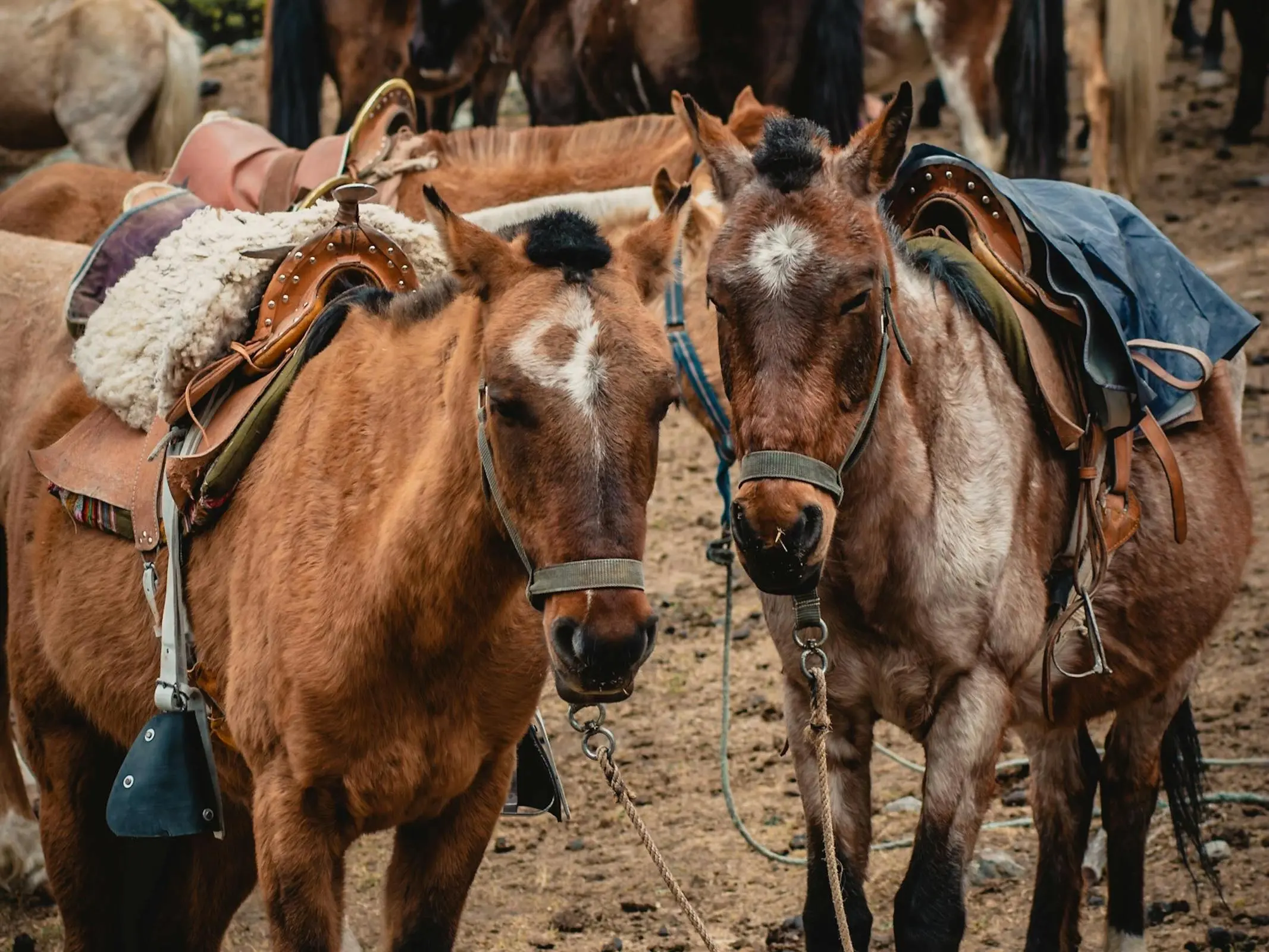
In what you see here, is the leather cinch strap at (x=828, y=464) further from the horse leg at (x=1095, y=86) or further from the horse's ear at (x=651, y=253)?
the horse leg at (x=1095, y=86)

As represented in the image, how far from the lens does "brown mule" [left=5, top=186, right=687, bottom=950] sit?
2.50 metres

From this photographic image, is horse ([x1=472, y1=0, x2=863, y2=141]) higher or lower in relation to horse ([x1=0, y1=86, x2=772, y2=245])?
higher

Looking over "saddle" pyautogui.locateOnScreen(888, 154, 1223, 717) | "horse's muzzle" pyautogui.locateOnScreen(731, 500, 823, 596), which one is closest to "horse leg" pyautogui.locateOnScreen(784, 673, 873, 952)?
"saddle" pyautogui.locateOnScreen(888, 154, 1223, 717)

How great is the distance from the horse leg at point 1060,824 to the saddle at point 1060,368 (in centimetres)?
52

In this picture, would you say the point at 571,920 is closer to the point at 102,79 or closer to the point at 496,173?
the point at 496,173

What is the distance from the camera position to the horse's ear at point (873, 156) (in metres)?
3.03

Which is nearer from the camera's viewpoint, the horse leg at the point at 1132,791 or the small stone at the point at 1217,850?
the horse leg at the point at 1132,791

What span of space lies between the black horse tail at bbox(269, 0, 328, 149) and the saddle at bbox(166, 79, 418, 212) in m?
2.07

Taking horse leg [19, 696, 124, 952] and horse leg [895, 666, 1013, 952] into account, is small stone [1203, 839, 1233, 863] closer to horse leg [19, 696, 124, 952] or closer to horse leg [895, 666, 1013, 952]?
horse leg [895, 666, 1013, 952]

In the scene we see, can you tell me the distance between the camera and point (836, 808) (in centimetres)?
333

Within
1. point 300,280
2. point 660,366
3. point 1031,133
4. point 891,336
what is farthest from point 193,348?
point 1031,133

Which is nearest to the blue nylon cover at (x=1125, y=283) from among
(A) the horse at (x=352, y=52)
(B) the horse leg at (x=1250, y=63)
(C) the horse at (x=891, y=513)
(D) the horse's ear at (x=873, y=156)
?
(C) the horse at (x=891, y=513)

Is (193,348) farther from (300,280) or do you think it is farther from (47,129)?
(47,129)

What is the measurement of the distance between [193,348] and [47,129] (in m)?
7.27
